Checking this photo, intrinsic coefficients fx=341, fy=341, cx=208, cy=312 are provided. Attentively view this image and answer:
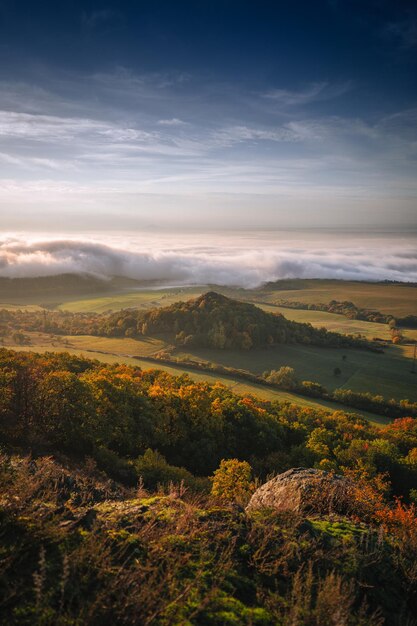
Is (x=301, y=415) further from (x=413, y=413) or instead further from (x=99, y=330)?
(x=99, y=330)

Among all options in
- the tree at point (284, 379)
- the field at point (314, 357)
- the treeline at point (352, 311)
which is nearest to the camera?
the tree at point (284, 379)

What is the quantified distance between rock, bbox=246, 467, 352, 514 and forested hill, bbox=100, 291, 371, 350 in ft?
276

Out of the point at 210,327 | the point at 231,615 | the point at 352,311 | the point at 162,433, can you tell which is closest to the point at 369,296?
the point at 352,311

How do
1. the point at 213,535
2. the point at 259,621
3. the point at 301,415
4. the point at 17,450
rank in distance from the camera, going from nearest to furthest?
1. the point at 259,621
2. the point at 213,535
3. the point at 17,450
4. the point at 301,415

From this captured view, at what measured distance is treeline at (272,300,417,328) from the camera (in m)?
129

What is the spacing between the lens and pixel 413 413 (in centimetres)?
6025

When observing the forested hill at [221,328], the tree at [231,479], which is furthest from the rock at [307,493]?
the forested hill at [221,328]

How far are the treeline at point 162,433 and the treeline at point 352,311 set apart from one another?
98.9 metres

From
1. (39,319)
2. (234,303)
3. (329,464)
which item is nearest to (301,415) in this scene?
(329,464)

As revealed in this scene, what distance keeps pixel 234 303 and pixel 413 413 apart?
73.9m

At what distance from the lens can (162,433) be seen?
32562 mm

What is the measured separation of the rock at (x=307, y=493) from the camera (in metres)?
12.2

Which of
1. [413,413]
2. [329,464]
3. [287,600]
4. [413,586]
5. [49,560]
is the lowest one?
[413,413]

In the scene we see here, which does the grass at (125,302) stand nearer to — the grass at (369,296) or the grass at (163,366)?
the grass at (163,366)
